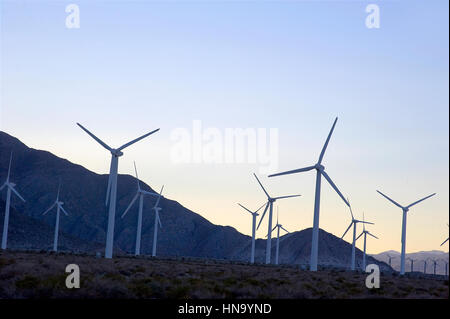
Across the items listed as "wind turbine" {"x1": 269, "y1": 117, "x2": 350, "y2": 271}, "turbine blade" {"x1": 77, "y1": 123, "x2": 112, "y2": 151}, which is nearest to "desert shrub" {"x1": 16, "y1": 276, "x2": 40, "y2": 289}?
"turbine blade" {"x1": 77, "y1": 123, "x2": 112, "y2": 151}

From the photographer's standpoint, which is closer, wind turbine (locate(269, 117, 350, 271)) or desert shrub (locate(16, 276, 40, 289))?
desert shrub (locate(16, 276, 40, 289))

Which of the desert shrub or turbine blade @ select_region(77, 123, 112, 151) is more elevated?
turbine blade @ select_region(77, 123, 112, 151)

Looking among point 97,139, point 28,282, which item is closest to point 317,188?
point 97,139

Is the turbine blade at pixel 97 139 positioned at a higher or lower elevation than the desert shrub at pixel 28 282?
higher

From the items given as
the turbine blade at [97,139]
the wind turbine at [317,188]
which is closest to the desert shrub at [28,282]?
the turbine blade at [97,139]

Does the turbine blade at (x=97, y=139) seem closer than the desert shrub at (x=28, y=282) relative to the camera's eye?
No

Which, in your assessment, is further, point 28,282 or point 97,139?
point 97,139

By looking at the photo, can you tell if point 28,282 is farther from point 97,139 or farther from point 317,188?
point 317,188

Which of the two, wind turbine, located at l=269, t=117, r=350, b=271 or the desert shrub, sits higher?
wind turbine, located at l=269, t=117, r=350, b=271

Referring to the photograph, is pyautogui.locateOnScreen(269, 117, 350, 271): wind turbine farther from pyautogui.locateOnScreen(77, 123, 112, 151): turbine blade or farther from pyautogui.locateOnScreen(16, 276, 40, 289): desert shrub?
pyautogui.locateOnScreen(16, 276, 40, 289): desert shrub

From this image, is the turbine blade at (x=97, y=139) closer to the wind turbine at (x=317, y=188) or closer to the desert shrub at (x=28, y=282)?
the wind turbine at (x=317, y=188)
